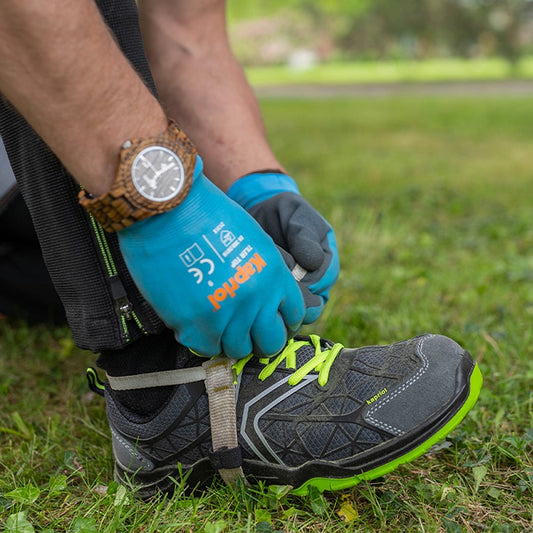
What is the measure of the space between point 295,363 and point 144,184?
47 cm

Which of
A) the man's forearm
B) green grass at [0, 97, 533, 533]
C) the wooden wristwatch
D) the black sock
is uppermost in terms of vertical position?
the man's forearm

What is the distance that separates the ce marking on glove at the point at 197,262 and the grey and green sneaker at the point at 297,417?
0.23 m

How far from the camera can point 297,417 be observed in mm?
1184

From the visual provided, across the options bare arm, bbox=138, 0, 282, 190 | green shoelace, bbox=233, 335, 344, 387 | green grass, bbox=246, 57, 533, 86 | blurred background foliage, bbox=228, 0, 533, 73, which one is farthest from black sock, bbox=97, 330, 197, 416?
blurred background foliage, bbox=228, 0, 533, 73

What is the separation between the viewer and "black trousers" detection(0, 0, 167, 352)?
3.54 feet

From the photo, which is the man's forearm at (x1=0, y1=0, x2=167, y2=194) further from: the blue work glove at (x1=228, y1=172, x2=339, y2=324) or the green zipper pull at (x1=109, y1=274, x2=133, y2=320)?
the blue work glove at (x1=228, y1=172, x2=339, y2=324)

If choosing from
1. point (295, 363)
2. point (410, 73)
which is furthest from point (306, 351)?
point (410, 73)

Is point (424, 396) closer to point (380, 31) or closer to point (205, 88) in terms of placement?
point (205, 88)

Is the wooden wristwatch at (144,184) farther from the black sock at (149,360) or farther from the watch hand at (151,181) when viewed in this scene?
the black sock at (149,360)

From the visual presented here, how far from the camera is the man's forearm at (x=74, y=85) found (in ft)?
2.89

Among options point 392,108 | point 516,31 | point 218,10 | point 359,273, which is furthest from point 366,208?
point 516,31

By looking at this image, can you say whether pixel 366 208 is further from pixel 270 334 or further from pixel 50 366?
pixel 270 334

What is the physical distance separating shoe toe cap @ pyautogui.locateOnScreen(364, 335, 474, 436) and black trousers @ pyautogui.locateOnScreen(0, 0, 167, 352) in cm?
43

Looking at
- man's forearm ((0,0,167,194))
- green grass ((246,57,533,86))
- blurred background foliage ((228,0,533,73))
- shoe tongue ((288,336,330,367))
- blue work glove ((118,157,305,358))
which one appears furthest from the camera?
blurred background foliage ((228,0,533,73))
